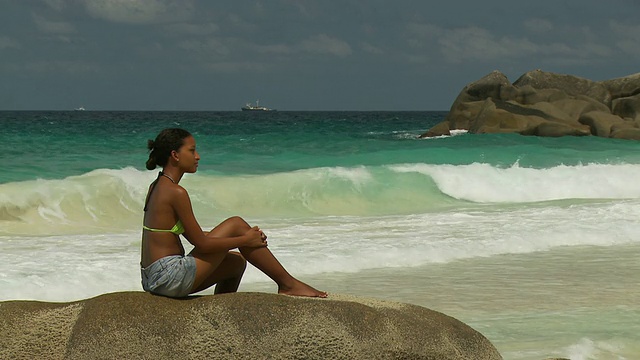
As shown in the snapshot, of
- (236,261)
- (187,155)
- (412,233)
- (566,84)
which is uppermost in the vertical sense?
(566,84)

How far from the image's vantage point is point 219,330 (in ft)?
16.7

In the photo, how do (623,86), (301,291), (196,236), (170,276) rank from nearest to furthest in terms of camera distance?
(170,276), (196,236), (301,291), (623,86)

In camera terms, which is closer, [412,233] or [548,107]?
[412,233]

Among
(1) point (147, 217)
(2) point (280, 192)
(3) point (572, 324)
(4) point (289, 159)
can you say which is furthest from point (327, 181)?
(1) point (147, 217)

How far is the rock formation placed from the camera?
43906mm

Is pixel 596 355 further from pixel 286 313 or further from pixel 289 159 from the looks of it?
pixel 289 159

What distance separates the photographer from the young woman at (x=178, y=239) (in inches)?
213

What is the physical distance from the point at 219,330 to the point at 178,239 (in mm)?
718

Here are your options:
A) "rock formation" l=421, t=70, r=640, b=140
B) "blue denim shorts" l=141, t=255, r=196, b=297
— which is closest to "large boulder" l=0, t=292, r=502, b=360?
"blue denim shorts" l=141, t=255, r=196, b=297

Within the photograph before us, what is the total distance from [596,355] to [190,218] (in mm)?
3398

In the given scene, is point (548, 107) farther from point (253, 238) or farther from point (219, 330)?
point (219, 330)

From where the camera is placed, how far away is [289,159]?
34.0m

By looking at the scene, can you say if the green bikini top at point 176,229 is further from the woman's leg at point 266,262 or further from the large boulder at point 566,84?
the large boulder at point 566,84

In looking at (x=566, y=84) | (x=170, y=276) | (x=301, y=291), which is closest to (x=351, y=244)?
(x=301, y=291)
